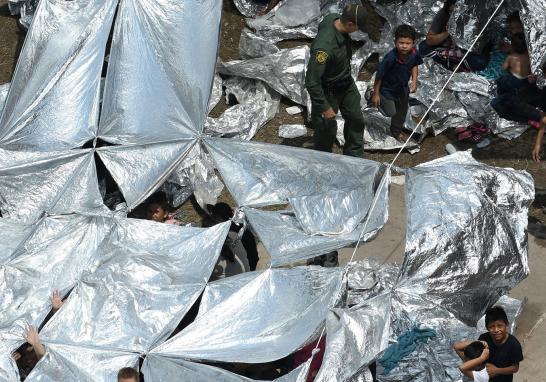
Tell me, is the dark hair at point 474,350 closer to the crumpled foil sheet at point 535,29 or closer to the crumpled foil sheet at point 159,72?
the crumpled foil sheet at point 159,72

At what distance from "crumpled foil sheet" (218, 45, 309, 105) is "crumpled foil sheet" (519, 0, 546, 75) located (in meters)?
2.15

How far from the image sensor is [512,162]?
8797 millimetres

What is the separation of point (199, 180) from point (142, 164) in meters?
1.17

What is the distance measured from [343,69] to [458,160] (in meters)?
1.39

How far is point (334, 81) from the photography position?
810cm

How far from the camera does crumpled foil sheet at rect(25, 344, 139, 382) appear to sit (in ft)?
19.6

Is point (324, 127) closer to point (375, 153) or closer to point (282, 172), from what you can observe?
point (375, 153)

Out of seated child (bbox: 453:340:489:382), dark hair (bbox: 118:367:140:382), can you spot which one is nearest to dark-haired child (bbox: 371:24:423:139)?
seated child (bbox: 453:340:489:382)

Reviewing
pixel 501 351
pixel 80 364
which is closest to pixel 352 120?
pixel 501 351

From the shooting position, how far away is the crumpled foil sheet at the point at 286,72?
9672 millimetres

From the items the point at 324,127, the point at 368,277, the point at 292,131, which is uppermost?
the point at 324,127

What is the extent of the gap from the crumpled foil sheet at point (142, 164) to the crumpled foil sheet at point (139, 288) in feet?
1.74

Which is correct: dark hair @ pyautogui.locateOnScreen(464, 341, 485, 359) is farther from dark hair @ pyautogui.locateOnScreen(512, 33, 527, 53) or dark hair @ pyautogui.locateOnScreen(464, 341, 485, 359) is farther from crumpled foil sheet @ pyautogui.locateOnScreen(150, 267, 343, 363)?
dark hair @ pyautogui.locateOnScreen(512, 33, 527, 53)

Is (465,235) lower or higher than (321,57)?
lower
